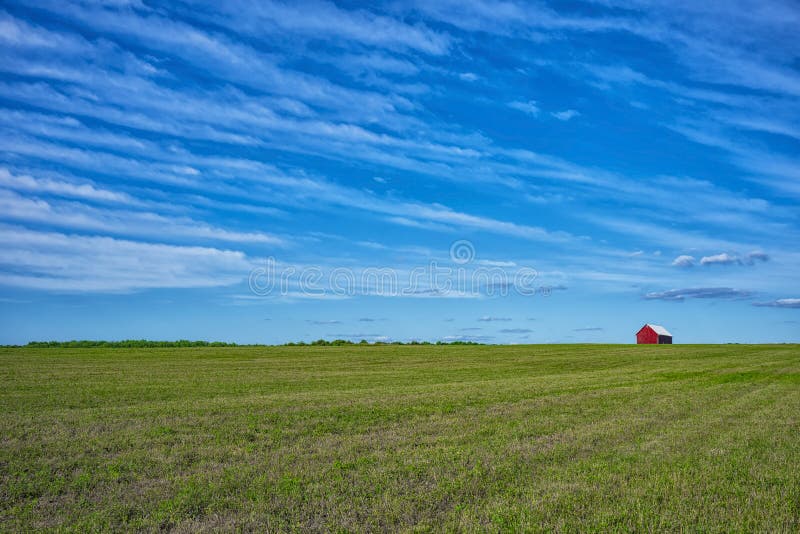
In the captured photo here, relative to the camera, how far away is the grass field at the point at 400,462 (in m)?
8.11

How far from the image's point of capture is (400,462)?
10914 millimetres

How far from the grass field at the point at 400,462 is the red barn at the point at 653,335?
9657 centimetres

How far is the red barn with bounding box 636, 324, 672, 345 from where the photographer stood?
363 feet

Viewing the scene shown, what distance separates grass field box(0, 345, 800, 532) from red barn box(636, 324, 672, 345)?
96573mm

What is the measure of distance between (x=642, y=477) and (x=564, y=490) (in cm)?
187

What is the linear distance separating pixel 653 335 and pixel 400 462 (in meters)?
112

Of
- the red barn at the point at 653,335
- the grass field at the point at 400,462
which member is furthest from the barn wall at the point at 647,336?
the grass field at the point at 400,462

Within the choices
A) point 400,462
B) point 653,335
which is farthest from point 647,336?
point 400,462

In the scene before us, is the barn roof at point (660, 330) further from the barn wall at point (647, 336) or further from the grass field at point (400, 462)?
the grass field at point (400, 462)

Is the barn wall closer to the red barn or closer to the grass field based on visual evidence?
the red barn

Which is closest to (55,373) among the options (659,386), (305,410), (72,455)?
(305,410)

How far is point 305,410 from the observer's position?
17766 millimetres

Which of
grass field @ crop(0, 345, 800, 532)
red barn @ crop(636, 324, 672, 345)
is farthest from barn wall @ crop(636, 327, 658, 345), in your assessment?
grass field @ crop(0, 345, 800, 532)

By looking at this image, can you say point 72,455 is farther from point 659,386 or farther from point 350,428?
point 659,386
